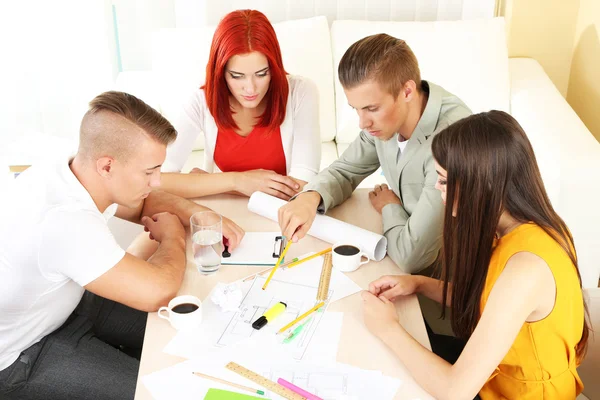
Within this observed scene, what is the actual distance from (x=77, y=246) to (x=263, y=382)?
0.51 metres

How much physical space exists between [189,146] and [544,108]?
1.57 m

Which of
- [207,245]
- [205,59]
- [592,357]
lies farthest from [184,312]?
[205,59]

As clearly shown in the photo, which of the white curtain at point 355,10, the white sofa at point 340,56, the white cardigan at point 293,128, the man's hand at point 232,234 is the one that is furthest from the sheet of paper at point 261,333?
the white curtain at point 355,10

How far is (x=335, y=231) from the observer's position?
1641 millimetres

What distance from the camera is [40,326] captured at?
150 cm

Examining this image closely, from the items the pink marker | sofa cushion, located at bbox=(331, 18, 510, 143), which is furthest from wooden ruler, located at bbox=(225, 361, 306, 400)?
sofa cushion, located at bbox=(331, 18, 510, 143)

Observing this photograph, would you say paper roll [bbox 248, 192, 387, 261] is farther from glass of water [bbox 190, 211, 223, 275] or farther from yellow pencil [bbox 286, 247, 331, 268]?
glass of water [bbox 190, 211, 223, 275]

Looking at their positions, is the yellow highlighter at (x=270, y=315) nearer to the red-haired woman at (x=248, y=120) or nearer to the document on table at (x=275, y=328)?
the document on table at (x=275, y=328)

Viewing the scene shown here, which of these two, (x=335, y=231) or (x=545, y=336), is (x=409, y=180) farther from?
(x=545, y=336)

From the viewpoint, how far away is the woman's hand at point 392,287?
55.3 inches

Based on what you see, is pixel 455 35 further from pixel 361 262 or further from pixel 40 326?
pixel 40 326

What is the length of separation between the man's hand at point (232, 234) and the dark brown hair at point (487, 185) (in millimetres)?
562

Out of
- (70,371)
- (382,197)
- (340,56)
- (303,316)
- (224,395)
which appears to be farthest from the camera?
(340,56)

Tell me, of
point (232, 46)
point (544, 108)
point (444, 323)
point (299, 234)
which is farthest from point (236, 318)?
point (544, 108)
